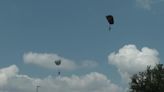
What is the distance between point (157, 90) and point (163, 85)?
1.79m

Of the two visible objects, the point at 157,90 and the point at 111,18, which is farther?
the point at 157,90

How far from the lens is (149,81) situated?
106062mm

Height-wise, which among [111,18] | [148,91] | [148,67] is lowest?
[111,18]

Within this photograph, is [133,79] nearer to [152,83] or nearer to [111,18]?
[152,83]

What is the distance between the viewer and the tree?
10462 cm

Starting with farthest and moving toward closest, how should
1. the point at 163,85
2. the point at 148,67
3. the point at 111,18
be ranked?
the point at 148,67
the point at 163,85
the point at 111,18

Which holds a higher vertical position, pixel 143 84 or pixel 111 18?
pixel 143 84

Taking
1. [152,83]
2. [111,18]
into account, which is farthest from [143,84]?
[111,18]

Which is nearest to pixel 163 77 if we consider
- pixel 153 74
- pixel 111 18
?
pixel 153 74

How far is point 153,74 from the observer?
108m

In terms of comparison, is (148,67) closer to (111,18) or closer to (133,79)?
(133,79)

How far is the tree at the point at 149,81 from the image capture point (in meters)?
105

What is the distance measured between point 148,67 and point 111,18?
221ft

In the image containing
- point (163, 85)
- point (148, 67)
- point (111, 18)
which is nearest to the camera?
point (111, 18)
